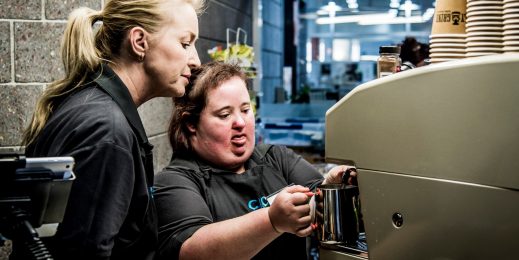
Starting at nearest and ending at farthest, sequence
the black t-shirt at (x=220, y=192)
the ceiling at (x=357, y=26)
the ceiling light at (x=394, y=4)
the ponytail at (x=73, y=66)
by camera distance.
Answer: the ponytail at (x=73, y=66) < the black t-shirt at (x=220, y=192) < the ceiling light at (x=394, y=4) < the ceiling at (x=357, y=26)

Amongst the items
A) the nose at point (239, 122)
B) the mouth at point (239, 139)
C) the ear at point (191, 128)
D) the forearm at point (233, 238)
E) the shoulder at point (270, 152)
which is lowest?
the forearm at point (233, 238)

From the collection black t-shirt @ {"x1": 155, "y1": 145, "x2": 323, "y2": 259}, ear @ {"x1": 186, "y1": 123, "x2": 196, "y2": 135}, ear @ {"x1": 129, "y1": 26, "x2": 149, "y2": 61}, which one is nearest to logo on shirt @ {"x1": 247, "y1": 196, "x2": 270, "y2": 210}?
black t-shirt @ {"x1": 155, "y1": 145, "x2": 323, "y2": 259}

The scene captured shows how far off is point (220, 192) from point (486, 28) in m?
0.84

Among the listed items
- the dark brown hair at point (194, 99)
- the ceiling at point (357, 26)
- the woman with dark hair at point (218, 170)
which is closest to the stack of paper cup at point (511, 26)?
the woman with dark hair at point (218, 170)

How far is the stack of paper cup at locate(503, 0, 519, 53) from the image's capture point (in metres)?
1.03

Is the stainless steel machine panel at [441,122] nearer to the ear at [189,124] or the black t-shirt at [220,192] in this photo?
the black t-shirt at [220,192]

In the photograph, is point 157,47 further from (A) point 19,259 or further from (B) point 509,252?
(B) point 509,252

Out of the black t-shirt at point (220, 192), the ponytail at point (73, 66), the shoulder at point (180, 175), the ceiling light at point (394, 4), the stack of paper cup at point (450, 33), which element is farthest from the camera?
the ceiling light at point (394, 4)

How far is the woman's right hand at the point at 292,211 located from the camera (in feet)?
3.99

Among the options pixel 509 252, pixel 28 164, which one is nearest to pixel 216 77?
pixel 28 164

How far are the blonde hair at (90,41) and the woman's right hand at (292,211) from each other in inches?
19.5

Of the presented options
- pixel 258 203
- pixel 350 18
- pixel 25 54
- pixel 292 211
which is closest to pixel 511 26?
pixel 292 211

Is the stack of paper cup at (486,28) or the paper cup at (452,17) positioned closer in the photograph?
the stack of paper cup at (486,28)

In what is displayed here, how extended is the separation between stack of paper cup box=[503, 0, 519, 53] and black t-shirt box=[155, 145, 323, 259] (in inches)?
31.8
